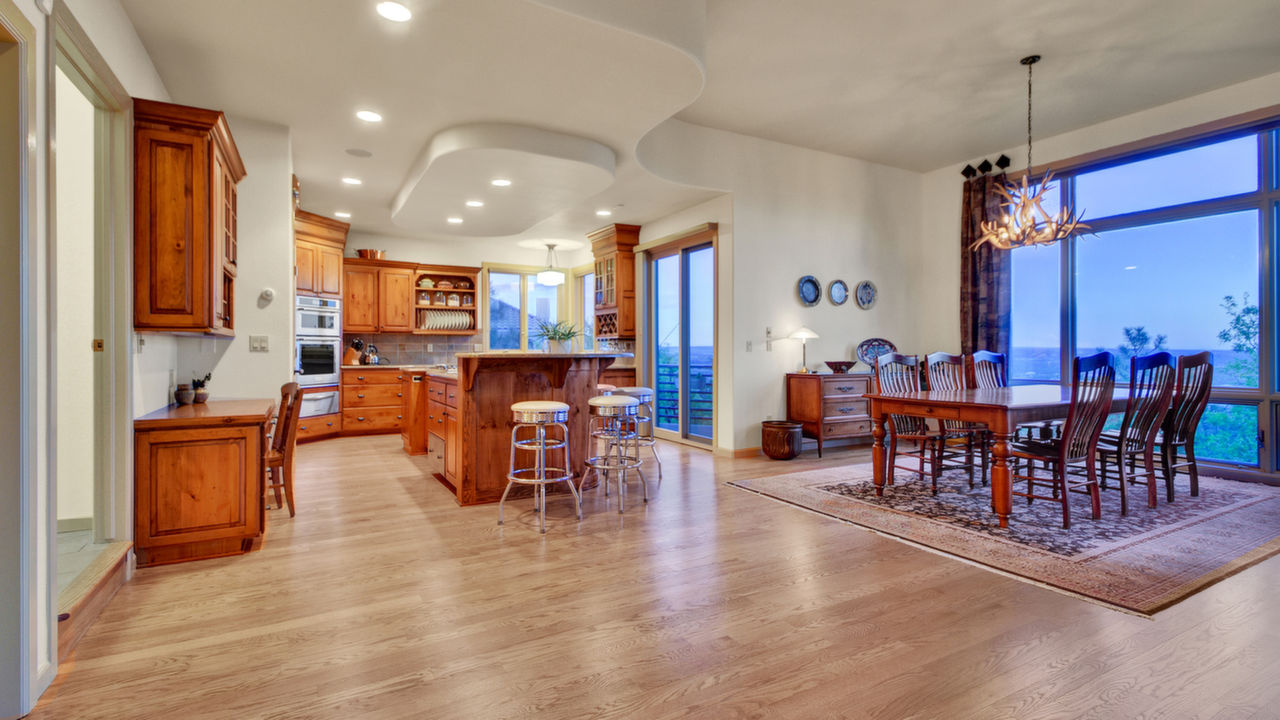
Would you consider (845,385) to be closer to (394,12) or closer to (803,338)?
(803,338)

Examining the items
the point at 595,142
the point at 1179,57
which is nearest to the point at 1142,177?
the point at 1179,57

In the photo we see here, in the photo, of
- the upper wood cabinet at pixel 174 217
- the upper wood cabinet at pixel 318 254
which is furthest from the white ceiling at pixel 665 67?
the upper wood cabinet at pixel 318 254

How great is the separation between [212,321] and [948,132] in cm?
652

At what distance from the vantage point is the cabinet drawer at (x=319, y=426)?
262 inches

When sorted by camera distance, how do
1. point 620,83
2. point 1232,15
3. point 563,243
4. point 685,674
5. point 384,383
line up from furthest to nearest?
1. point 563,243
2. point 384,383
3. point 1232,15
4. point 620,83
5. point 685,674

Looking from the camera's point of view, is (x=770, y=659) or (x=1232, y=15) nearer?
(x=770, y=659)

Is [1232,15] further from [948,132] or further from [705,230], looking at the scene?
[705,230]

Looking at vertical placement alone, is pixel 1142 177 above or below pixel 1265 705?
above

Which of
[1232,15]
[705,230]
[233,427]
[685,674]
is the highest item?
[1232,15]

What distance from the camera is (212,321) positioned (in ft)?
10.4

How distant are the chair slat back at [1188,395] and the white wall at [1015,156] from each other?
8.44 feet

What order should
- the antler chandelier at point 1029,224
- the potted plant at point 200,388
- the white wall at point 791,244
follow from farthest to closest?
the white wall at point 791,244 → the antler chandelier at point 1029,224 → the potted plant at point 200,388

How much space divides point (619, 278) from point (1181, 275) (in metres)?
5.72

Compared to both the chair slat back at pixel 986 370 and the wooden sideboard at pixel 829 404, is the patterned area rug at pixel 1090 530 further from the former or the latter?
the wooden sideboard at pixel 829 404
